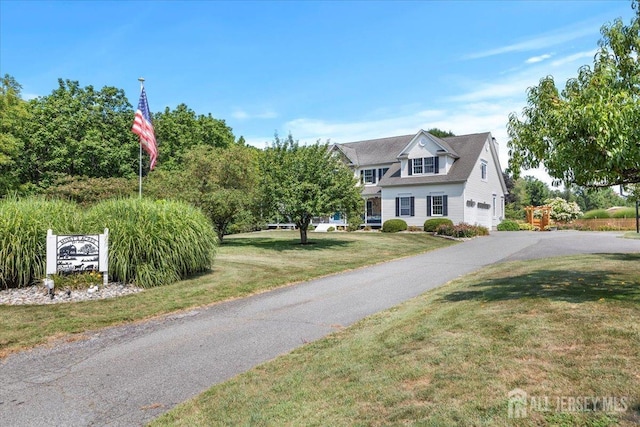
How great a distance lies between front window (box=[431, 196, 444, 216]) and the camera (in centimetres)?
3189

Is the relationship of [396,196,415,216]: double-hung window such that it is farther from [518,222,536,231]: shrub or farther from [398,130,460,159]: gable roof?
[518,222,536,231]: shrub

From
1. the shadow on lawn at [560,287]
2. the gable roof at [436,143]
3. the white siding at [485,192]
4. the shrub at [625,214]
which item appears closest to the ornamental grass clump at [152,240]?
the shadow on lawn at [560,287]

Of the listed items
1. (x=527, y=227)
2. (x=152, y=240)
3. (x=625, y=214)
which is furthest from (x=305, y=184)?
(x=625, y=214)

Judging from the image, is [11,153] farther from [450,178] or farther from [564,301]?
[564,301]

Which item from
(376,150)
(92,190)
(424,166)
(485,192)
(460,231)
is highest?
(376,150)

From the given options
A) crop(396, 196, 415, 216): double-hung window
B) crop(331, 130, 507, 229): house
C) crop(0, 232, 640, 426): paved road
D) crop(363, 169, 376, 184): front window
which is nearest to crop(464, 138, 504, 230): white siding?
crop(331, 130, 507, 229): house

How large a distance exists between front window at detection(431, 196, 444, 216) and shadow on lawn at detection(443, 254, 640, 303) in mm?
21840

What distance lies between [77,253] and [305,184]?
11288mm

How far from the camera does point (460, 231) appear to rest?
87.9 feet

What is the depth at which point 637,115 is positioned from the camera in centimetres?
549

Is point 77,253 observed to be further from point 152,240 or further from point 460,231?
point 460,231

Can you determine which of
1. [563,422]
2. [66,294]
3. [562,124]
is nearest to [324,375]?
[563,422]

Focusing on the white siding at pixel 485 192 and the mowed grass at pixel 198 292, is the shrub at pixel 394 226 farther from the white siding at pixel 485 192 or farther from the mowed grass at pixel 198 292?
the mowed grass at pixel 198 292

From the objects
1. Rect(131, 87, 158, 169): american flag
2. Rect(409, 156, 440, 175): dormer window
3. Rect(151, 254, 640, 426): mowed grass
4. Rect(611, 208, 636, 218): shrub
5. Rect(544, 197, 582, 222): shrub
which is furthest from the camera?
Rect(544, 197, 582, 222): shrub
